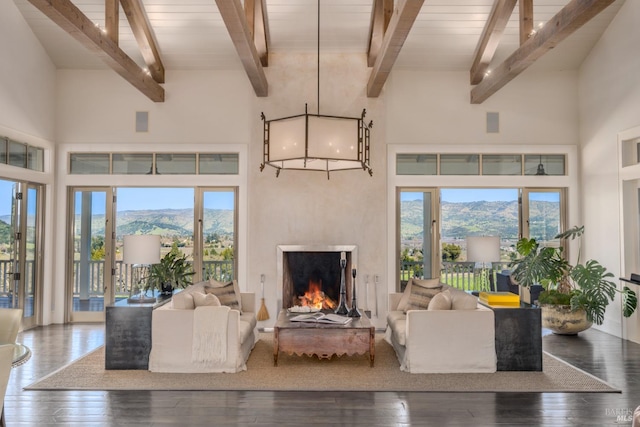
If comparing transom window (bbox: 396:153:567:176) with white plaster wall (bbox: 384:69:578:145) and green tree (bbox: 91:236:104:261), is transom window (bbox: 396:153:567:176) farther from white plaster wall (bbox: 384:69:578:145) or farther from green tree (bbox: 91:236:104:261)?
green tree (bbox: 91:236:104:261)

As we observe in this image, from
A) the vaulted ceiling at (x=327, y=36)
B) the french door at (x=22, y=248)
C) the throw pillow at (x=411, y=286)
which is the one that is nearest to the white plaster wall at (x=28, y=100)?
the french door at (x=22, y=248)

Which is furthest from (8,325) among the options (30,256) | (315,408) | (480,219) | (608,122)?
(608,122)

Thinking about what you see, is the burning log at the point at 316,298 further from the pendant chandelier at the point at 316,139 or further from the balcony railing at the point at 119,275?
the pendant chandelier at the point at 316,139

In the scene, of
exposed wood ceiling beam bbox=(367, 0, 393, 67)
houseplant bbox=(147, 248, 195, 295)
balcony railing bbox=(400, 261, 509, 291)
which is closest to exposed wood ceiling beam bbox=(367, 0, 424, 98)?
exposed wood ceiling beam bbox=(367, 0, 393, 67)

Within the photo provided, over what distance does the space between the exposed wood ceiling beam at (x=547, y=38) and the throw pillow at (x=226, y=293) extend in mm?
4313

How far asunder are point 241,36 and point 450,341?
3.68 metres

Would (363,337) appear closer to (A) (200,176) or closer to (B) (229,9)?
(B) (229,9)

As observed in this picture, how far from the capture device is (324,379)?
4.50 m

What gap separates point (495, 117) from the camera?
301 inches

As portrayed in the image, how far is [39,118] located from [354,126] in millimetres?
4882

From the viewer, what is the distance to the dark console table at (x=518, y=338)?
191 inches

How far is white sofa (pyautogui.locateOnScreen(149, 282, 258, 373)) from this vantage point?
471cm

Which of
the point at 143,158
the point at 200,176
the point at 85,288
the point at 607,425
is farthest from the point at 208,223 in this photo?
the point at 607,425

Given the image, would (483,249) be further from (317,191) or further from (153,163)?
(153,163)
